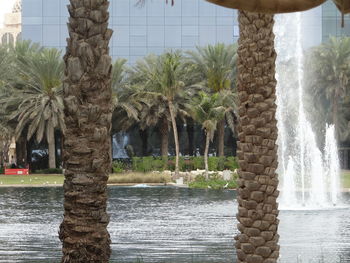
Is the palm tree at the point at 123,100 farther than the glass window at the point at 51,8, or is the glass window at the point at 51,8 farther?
the glass window at the point at 51,8

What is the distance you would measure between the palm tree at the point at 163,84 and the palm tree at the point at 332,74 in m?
10.9

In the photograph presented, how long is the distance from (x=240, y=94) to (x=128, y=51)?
72.9m

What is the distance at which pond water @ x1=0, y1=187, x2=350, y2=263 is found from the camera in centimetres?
1667

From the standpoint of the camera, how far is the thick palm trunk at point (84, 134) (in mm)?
8477

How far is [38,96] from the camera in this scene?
192 ft

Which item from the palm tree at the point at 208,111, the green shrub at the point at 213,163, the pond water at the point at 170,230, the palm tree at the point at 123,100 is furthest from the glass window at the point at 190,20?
the pond water at the point at 170,230

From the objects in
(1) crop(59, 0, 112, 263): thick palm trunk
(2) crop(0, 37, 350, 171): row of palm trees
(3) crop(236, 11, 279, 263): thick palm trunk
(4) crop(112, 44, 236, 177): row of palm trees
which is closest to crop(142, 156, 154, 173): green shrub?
(4) crop(112, 44, 236, 177): row of palm trees

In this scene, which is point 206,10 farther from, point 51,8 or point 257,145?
point 257,145

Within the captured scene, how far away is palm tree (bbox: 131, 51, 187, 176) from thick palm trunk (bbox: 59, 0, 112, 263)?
156 ft

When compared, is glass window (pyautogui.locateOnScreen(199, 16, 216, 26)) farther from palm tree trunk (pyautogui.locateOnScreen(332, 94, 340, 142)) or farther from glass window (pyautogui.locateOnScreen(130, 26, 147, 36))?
palm tree trunk (pyautogui.locateOnScreen(332, 94, 340, 142))

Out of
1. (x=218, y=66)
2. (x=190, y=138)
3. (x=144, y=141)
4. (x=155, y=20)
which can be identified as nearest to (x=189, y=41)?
(x=155, y=20)

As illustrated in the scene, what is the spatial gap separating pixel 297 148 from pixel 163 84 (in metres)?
13.1

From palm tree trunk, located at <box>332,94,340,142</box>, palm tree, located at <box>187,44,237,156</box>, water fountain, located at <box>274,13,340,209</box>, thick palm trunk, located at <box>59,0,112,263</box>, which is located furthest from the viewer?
palm tree trunk, located at <box>332,94,340,142</box>

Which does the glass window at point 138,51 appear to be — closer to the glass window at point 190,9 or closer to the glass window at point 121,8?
the glass window at point 121,8
